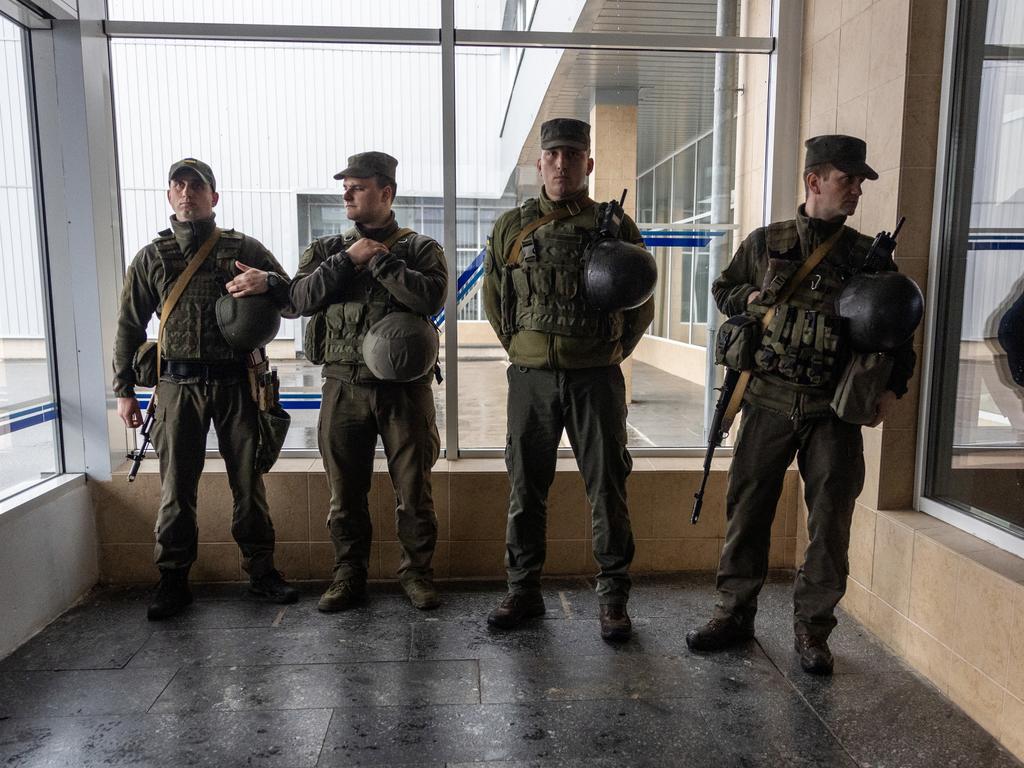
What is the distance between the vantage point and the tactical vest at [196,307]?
288cm

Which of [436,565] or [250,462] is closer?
[250,462]

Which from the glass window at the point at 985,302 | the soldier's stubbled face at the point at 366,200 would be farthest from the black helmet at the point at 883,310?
the soldier's stubbled face at the point at 366,200

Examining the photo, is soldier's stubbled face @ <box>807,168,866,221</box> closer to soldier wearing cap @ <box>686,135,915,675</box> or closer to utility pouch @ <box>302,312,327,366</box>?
soldier wearing cap @ <box>686,135,915,675</box>

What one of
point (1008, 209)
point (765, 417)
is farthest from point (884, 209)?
point (765, 417)

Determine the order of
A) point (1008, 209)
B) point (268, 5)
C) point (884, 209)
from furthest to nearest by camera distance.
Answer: point (268, 5), point (884, 209), point (1008, 209)

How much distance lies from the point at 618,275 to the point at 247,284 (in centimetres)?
144

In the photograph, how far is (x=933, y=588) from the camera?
2.49m

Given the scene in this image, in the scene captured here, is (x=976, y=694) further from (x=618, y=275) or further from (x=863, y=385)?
(x=618, y=275)

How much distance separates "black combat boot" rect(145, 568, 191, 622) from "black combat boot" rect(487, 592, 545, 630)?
1.29m

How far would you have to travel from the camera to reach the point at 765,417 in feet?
8.37

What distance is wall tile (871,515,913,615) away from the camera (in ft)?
8.64

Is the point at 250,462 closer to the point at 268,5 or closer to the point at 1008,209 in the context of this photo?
the point at 268,5

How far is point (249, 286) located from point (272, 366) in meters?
0.83

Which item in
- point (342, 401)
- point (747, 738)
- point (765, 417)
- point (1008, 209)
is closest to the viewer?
point (747, 738)
